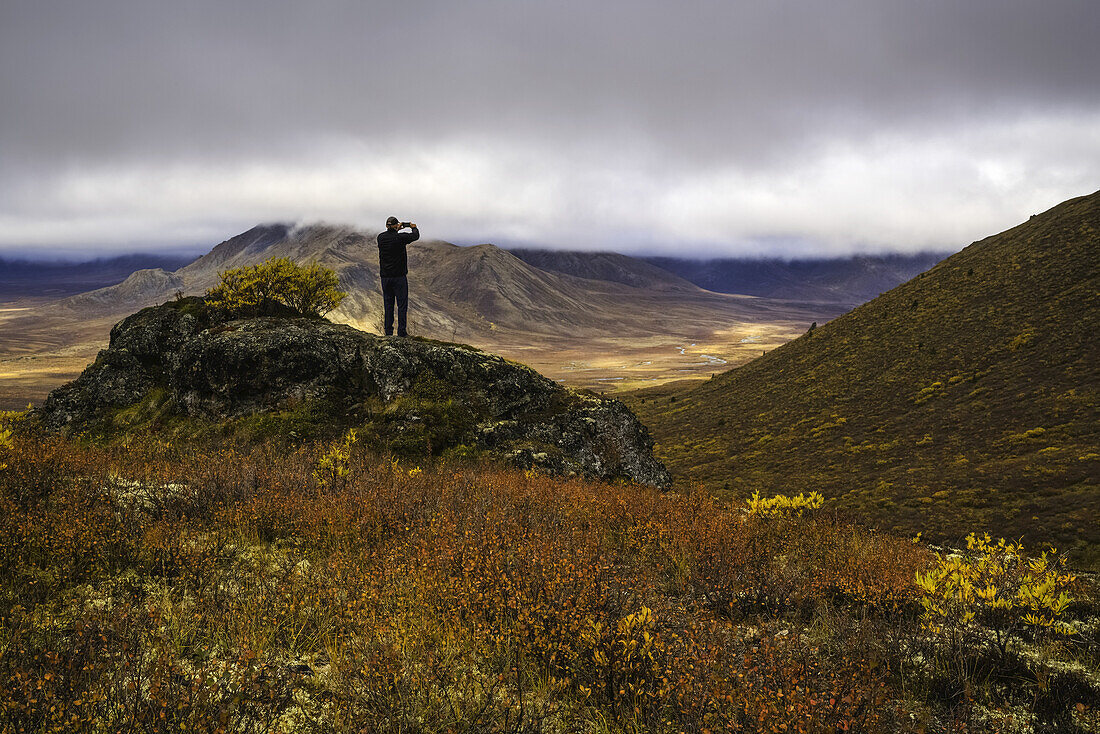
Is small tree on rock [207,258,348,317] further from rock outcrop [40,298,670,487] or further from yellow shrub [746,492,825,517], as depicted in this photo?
yellow shrub [746,492,825,517]

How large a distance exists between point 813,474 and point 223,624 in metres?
24.3

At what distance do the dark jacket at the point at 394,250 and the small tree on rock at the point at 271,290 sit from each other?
1391 millimetres

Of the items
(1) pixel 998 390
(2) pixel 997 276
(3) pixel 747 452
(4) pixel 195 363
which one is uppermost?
(2) pixel 997 276

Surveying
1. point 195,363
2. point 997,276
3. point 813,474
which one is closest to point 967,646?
point 195,363

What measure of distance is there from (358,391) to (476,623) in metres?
9.02

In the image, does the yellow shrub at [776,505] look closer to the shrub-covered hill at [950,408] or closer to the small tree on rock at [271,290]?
the shrub-covered hill at [950,408]

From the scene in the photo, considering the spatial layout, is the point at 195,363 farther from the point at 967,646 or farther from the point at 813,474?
the point at 813,474

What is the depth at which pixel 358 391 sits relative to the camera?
11758 mm

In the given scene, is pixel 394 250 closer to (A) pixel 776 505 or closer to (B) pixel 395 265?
(B) pixel 395 265

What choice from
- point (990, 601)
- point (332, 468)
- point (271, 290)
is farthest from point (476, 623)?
point (271, 290)

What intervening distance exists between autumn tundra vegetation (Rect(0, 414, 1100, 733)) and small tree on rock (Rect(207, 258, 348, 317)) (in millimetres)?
6789

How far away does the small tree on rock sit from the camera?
1280cm

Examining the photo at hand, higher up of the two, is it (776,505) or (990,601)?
(990,601)

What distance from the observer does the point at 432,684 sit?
10.2 ft
